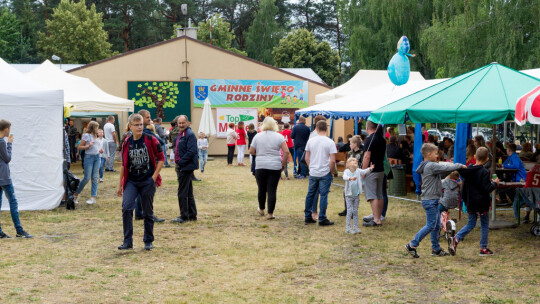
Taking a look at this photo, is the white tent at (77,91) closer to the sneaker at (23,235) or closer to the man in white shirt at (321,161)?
the sneaker at (23,235)

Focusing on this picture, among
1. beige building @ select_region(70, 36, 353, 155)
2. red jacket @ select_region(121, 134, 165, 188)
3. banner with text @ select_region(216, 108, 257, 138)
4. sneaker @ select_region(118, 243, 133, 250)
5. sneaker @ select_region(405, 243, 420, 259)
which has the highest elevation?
beige building @ select_region(70, 36, 353, 155)

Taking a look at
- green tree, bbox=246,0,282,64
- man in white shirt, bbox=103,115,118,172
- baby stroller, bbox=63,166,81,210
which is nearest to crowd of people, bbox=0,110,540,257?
baby stroller, bbox=63,166,81,210

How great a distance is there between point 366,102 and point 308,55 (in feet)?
113

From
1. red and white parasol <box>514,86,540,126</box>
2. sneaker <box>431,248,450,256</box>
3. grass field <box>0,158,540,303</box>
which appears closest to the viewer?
grass field <box>0,158,540,303</box>

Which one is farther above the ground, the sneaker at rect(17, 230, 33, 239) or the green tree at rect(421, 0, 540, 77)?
the green tree at rect(421, 0, 540, 77)

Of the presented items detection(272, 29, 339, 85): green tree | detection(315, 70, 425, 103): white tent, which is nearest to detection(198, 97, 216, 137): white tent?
detection(315, 70, 425, 103): white tent

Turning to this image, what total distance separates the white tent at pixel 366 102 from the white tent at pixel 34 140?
717cm

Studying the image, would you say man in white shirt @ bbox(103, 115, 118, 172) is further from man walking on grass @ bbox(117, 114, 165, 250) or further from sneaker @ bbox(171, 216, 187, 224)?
man walking on grass @ bbox(117, 114, 165, 250)

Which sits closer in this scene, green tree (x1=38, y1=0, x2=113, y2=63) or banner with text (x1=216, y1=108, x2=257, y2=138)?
banner with text (x1=216, y1=108, x2=257, y2=138)

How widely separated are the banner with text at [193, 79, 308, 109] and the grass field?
17296 mm

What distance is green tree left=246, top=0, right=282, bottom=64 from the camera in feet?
189

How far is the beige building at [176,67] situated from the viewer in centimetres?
2711

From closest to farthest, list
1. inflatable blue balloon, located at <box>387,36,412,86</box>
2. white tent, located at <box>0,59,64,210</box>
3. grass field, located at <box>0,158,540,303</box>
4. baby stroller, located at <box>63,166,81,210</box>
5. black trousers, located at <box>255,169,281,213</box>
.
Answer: grass field, located at <box>0,158,540,303</box> → black trousers, located at <box>255,169,281,213</box> → inflatable blue balloon, located at <box>387,36,412,86</box> → white tent, located at <box>0,59,64,210</box> → baby stroller, located at <box>63,166,81,210</box>

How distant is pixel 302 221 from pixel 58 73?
39.9ft
